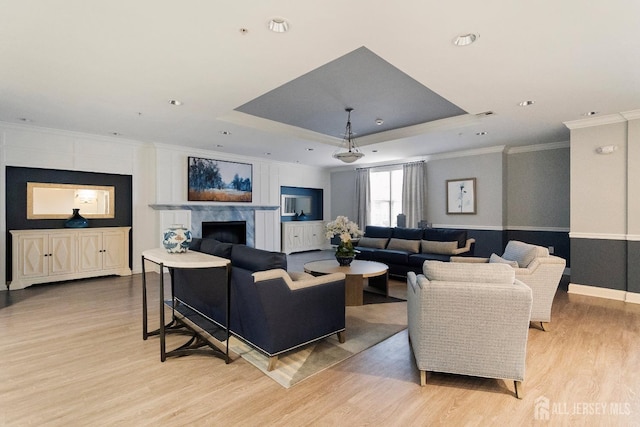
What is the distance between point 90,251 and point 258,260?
15.5 feet

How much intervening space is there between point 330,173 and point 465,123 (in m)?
5.50

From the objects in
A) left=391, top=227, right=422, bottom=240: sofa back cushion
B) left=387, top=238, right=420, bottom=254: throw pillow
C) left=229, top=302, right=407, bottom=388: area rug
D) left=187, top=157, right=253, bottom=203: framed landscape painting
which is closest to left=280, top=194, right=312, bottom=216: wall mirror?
left=187, top=157, right=253, bottom=203: framed landscape painting

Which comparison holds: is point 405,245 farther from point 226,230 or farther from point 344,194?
point 226,230

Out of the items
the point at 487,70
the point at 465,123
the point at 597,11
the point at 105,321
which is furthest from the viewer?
the point at 465,123

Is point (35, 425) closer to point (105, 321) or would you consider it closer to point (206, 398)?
point (206, 398)

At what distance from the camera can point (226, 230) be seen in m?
7.67

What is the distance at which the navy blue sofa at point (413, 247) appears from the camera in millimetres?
5520

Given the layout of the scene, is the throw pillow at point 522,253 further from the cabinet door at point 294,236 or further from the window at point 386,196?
the cabinet door at point 294,236

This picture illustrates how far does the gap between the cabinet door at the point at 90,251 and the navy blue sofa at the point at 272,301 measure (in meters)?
3.79

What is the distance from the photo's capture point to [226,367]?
2.59 metres

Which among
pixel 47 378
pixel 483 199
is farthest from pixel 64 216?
pixel 483 199

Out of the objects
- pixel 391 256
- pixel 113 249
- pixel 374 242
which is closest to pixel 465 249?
pixel 391 256

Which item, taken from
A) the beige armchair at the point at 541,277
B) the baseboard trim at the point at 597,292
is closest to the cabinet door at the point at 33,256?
the beige armchair at the point at 541,277

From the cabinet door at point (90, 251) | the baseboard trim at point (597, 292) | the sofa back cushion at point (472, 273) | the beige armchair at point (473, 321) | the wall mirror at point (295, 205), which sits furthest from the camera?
the wall mirror at point (295, 205)
